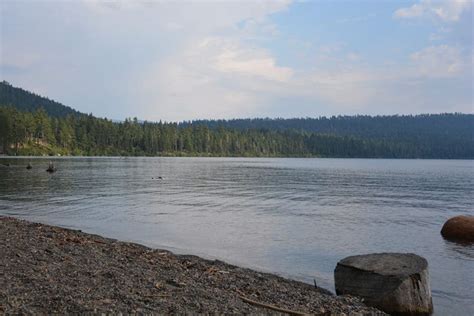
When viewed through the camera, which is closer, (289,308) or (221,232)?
(289,308)

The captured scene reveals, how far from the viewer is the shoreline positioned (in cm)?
1125

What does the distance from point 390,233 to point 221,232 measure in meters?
12.6

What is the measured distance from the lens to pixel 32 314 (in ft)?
32.7

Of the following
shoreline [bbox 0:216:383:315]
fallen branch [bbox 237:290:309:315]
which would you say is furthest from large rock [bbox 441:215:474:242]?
fallen branch [bbox 237:290:309:315]

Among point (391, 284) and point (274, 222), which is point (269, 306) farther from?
point (274, 222)

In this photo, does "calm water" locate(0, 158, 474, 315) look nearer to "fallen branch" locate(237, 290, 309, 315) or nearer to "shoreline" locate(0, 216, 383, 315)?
"shoreline" locate(0, 216, 383, 315)

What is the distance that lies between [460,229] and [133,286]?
82.7ft

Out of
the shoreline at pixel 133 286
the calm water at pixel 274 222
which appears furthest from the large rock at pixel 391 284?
the calm water at pixel 274 222

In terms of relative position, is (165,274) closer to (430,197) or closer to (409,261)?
(409,261)

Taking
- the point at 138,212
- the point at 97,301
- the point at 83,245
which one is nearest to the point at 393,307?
the point at 97,301

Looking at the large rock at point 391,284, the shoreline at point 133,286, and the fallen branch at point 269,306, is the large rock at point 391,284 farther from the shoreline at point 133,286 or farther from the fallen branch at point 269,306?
the fallen branch at point 269,306

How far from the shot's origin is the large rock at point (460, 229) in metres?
30.3

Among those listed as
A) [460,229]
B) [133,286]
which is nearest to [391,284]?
[133,286]

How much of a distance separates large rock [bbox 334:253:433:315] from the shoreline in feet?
→ 2.20
